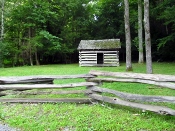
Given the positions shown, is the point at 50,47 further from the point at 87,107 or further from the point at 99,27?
the point at 87,107

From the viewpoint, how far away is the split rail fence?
4250 millimetres

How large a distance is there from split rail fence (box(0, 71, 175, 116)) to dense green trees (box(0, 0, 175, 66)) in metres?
13.5

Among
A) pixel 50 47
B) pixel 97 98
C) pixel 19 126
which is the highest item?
pixel 50 47

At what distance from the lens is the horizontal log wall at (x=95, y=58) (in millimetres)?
20403

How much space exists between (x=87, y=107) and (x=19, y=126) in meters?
1.91

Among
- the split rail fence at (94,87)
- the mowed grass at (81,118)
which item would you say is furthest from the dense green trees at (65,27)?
the mowed grass at (81,118)

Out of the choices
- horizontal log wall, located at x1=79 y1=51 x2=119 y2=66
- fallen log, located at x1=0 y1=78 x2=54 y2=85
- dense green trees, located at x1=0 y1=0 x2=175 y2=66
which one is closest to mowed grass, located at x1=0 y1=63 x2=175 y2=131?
fallen log, located at x1=0 y1=78 x2=54 y2=85

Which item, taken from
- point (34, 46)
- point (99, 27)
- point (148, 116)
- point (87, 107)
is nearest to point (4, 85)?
point (87, 107)

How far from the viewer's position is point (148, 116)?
14.6 ft

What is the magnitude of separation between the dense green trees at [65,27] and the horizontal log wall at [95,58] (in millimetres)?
3370

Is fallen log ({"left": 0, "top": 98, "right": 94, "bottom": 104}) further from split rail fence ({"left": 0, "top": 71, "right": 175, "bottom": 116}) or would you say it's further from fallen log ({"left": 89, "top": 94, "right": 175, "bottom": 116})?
fallen log ({"left": 89, "top": 94, "right": 175, "bottom": 116})

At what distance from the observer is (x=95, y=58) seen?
825 inches

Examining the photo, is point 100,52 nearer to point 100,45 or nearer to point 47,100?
point 100,45

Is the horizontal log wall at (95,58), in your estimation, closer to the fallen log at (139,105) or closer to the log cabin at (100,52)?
the log cabin at (100,52)
